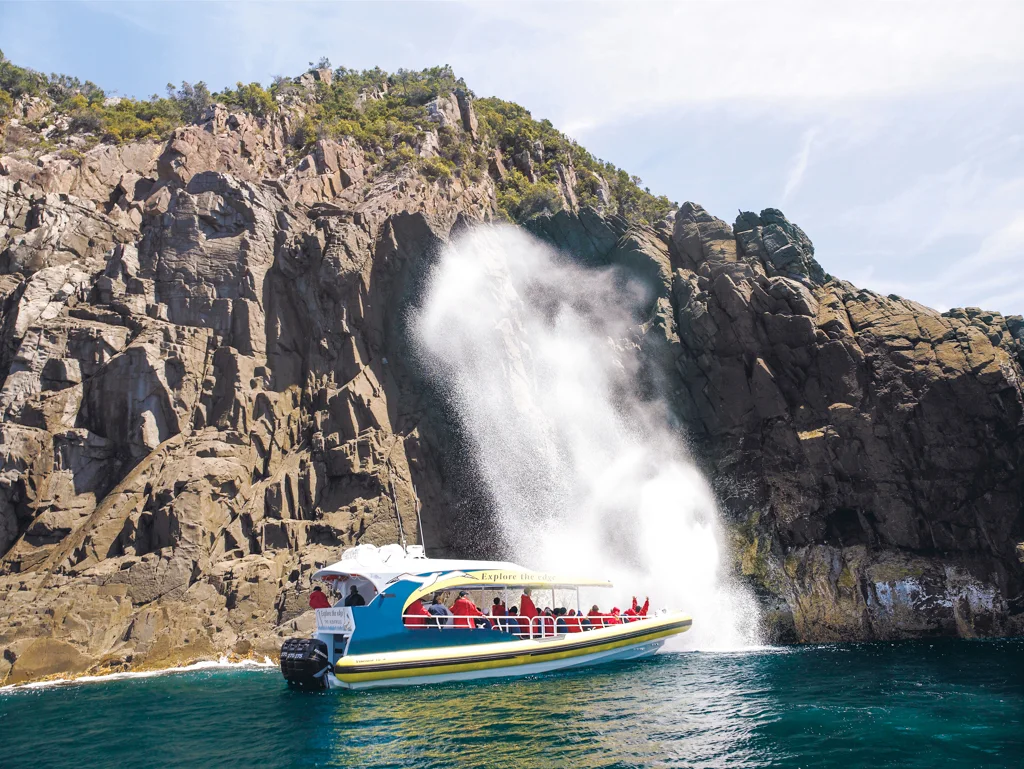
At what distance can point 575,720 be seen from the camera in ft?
61.2

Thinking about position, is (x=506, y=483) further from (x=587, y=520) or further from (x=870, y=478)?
(x=870, y=478)

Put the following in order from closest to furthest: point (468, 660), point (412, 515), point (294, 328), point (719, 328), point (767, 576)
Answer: point (468, 660)
point (767, 576)
point (412, 515)
point (719, 328)
point (294, 328)

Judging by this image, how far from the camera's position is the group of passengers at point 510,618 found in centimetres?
2614

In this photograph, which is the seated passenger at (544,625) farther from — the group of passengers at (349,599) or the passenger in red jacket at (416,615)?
the group of passengers at (349,599)

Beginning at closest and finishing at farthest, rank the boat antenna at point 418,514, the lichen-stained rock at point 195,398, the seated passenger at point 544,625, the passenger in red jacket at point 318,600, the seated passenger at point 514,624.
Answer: the passenger in red jacket at point 318,600 → the seated passenger at point 514,624 → the seated passenger at point 544,625 → the lichen-stained rock at point 195,398 → the boat antenna at point 418,514

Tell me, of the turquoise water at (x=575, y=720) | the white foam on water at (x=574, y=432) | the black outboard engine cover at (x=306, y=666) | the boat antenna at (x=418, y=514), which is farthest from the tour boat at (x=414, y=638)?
the boat antenna at (x=418, y=514)

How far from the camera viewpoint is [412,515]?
135ft

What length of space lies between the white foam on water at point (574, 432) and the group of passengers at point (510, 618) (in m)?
7.61

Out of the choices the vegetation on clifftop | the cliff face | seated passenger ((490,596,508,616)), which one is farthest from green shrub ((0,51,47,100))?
seated passenger ((490,596,508,616))

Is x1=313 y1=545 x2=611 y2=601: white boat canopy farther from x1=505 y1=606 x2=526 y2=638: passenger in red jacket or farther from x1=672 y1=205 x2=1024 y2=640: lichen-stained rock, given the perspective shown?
x1=672 y1=205 x2=1024 y2=640: lichen-stained rock

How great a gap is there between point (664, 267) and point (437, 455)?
2000 centimetres

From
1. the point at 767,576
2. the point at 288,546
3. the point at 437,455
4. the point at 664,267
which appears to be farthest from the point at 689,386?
the point at 288,546

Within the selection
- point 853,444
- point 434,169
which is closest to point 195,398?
point 434,169

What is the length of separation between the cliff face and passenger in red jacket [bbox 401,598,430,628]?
471 inches
